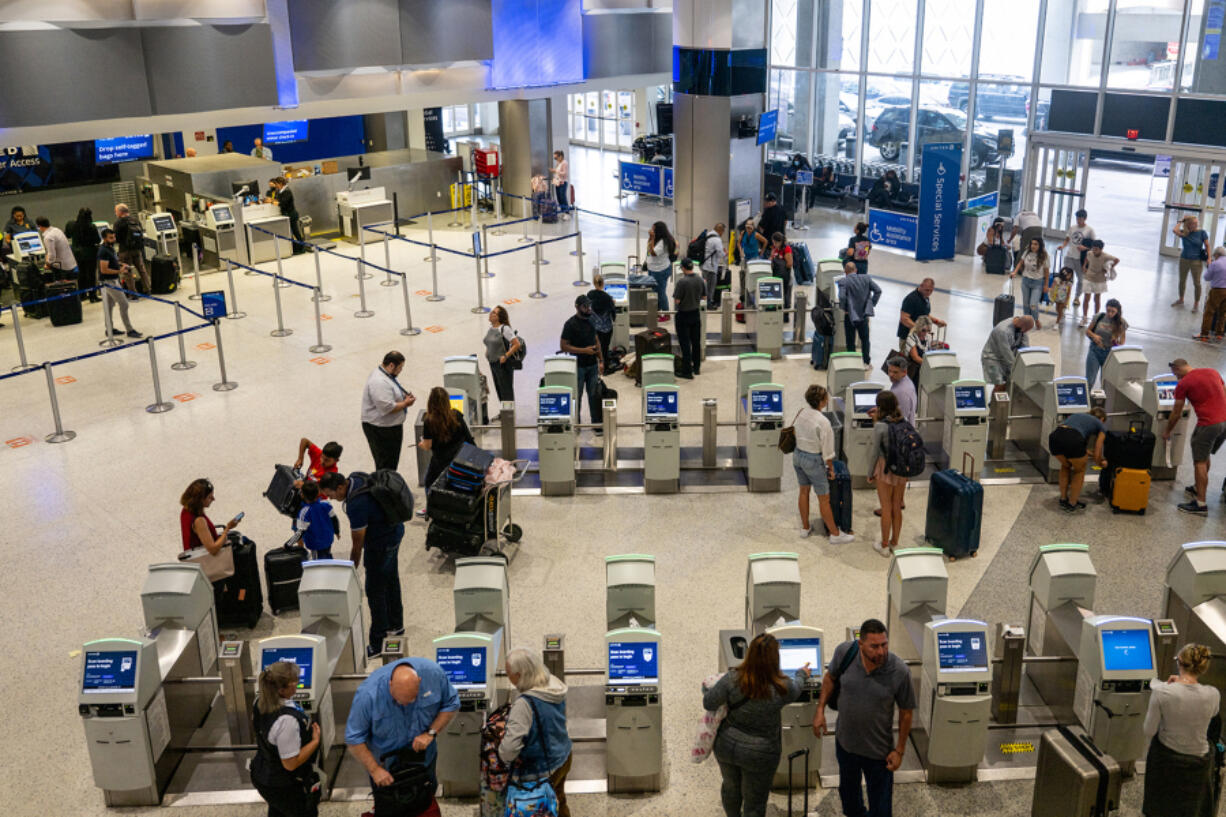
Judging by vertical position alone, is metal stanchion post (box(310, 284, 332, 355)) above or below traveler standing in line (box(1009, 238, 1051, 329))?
below

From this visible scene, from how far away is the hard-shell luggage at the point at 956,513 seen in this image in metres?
9.61

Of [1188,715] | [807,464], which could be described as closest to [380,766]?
[1188,715]

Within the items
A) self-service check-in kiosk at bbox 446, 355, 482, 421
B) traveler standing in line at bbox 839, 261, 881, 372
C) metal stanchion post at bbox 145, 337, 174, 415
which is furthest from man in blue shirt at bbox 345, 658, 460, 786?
traveler standing in line at bbox 839, 261, 881, 372

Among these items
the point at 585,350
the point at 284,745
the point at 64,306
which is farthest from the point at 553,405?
the point at 64,306

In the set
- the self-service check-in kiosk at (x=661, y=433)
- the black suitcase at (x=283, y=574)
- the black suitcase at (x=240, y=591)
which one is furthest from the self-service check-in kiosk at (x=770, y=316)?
the black suitcase at (x=240, y=591)

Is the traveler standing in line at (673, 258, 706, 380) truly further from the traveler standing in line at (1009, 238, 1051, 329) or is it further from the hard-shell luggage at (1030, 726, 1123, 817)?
the hard-shell luggage at (1030, 726, 1123, 817)

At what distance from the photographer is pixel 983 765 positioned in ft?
23.3

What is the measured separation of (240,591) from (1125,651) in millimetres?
6205

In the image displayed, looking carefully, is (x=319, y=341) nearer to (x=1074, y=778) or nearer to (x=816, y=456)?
(x=816, y=456)

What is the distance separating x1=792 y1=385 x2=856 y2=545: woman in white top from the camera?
953cm

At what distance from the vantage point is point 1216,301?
15289 millimetres

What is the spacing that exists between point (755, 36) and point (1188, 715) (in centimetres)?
1643

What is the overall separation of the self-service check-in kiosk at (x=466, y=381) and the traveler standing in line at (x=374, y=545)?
3.08 m

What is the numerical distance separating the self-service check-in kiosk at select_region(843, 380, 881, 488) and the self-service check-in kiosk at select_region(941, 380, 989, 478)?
30.1 inches
